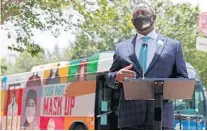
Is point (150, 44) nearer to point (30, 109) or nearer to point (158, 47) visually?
point (158, 47)

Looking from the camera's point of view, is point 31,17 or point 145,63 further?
point 31,17

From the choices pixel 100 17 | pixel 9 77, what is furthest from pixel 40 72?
pixel 100 17

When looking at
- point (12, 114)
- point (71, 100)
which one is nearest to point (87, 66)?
point (71, 100)

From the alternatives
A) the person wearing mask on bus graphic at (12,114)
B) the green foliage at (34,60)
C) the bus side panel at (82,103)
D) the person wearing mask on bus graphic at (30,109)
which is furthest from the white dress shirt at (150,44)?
the green foliage at (34,60)

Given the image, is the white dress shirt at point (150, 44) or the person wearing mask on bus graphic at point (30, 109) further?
the person wearing mask on bus graphic at point (30, 109)

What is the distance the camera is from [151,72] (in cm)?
217

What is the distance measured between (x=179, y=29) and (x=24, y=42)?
25.2 ft

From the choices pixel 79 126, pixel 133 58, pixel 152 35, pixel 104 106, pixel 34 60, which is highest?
pixel 34 60

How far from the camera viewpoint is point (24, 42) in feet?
20.9

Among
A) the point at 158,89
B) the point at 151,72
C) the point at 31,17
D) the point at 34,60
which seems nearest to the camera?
the point at 158,89

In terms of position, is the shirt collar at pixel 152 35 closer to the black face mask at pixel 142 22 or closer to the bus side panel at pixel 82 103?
the black face mask at pixel 142 22

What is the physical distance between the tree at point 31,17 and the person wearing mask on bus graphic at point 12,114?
10.7 ft

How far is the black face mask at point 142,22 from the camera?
2.22 meters

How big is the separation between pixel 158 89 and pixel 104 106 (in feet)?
16.4
